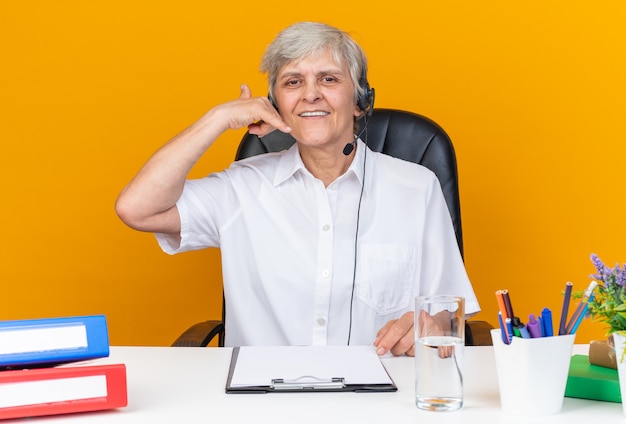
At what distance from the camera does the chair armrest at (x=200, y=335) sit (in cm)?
195

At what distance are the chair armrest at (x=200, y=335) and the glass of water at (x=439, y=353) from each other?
764mm

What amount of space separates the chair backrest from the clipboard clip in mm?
1018

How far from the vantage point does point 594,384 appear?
129cm

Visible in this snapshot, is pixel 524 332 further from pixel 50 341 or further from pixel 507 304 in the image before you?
pixel 50 341

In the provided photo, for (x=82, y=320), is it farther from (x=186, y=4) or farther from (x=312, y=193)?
(x=186, y=4)

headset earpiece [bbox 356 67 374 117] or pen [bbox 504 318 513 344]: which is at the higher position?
headset earpiece [bbox 356 67 374 117]

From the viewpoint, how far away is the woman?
2.10 m

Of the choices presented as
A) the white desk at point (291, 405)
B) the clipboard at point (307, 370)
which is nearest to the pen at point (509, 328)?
the white desk at point (291, 405)

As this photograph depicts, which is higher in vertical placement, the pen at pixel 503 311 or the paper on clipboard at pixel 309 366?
the pen at pixel 503 311

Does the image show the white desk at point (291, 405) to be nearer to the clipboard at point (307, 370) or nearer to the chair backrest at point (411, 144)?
the clipboard at point (307, 370)

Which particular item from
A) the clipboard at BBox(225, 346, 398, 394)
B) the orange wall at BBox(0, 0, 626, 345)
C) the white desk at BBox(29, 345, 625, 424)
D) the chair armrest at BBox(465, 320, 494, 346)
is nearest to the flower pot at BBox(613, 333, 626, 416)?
the white desk at BBox(29, 345, 625, 424)

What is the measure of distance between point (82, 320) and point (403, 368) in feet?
1.86

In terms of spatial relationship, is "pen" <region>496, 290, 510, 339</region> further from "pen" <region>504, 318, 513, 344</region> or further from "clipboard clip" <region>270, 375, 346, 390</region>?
"clipboard clip" <region>270, 375, 346, 390</region>

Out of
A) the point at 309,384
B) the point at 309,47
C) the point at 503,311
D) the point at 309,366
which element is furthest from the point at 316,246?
the point at 503,311
